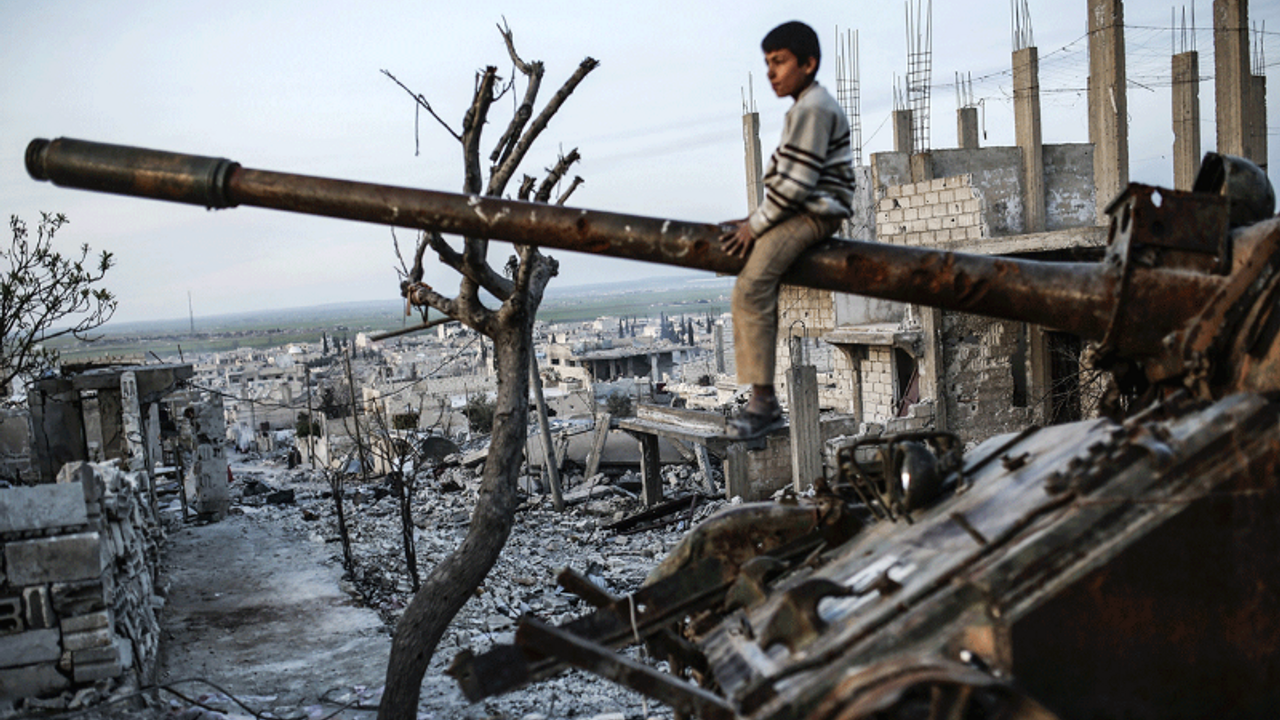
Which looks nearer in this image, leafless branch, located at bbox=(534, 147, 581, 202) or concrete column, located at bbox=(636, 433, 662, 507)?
leafless branch, located at bbox=(534, 147, 581, 202)

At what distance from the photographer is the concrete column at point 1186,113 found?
25.7 metres

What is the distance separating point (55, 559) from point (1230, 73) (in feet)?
89.2

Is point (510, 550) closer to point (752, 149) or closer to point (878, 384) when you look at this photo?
point (878, 384)

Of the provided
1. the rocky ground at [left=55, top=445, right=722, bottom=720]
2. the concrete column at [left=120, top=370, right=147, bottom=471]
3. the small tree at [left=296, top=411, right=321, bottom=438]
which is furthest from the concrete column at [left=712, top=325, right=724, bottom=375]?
the concrete column at [left=120, top=370, right=147, bottom=471]

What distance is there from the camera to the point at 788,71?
361cm

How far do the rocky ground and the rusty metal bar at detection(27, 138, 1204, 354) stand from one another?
205 cm

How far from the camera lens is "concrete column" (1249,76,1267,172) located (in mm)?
28172

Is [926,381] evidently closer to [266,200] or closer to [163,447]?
[266,200]

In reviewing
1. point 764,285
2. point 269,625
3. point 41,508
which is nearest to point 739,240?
point 764,285

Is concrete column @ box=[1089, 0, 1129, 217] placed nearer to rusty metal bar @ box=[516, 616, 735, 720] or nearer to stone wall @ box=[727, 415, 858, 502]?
stone wall @ box=[727, 415, 858, 502]

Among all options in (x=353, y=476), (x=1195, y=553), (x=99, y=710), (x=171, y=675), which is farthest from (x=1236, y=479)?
(x=353, y=476)

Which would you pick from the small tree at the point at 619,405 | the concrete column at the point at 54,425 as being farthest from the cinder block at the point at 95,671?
the small tree at the point at 619,405

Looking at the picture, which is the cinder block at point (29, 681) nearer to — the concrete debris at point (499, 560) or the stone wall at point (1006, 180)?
the concrete debris at point (499, 560)

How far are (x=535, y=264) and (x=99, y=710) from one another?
13.9 ft
